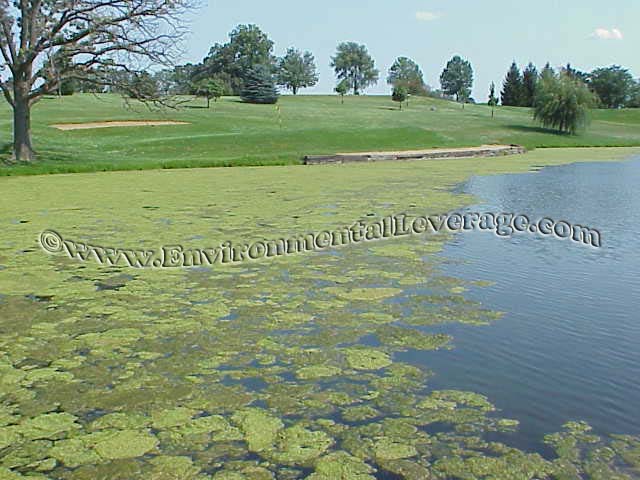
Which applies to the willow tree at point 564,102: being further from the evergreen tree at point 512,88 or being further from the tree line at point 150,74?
the evergreen tree at point 512,88

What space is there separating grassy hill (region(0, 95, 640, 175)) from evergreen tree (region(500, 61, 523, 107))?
31.2m

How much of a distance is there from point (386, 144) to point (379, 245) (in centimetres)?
2390

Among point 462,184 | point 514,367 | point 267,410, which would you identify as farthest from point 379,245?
point 462,184

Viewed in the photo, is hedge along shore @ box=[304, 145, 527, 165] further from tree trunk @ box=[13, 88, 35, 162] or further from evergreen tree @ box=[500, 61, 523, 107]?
evergreen tree @ box=[500, 61, 523, 107]

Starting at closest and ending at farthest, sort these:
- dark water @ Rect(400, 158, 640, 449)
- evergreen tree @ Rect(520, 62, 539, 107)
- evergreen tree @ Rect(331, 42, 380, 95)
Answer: dark water @ Rect(400, 158, 640, 449), evergreen tree @ Rect(520, 62, 539, 107), evergreen tree @ Rect(331, 42, 380, 95)

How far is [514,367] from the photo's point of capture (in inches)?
188

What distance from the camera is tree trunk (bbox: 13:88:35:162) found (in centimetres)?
2092

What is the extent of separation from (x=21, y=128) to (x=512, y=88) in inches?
2940

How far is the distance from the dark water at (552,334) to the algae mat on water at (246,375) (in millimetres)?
192

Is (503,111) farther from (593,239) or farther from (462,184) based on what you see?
(593,239)

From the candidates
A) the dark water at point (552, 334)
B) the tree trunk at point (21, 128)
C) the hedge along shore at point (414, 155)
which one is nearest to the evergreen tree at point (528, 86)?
the hedge along shore at point (414, 155)

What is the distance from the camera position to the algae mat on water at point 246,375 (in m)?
3.44

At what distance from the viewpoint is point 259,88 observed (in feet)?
185

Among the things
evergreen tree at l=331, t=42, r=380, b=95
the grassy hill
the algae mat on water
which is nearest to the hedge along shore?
the grassy hill
